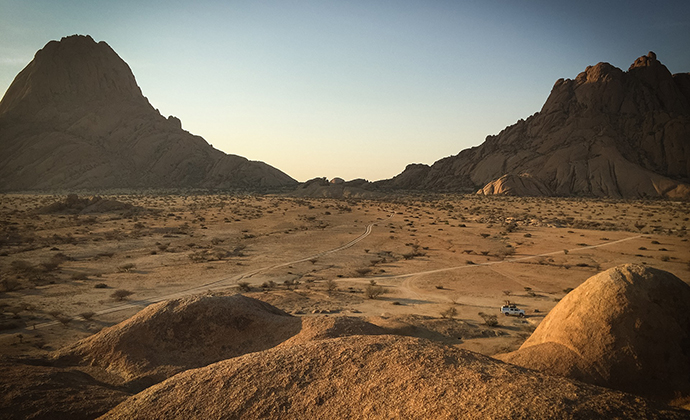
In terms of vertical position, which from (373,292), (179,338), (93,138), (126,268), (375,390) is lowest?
(126,268)

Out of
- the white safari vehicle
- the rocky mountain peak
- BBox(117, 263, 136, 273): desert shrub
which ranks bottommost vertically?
BBox(117, 263, 136, 273): desert shrub

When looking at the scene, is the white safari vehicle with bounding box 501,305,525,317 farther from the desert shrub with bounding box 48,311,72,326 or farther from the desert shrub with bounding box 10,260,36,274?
the desert shrub with bounding box 10,260,36,274

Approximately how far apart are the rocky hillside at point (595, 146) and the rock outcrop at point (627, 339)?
73293 mm

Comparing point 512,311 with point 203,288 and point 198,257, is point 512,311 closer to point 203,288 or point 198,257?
point 203,288

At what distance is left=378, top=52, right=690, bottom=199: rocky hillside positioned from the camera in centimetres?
7612

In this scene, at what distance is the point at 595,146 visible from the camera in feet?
272

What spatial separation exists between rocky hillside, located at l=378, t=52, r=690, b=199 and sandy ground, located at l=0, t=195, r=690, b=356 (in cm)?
3531

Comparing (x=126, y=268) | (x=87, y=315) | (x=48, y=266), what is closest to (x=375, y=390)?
(x=87, y=315)

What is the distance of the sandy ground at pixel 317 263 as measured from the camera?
47.2 ft

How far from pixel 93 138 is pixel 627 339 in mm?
132537

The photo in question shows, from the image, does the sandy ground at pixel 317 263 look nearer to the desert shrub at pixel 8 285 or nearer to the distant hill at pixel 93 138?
the desert shrub at pixel 8 285

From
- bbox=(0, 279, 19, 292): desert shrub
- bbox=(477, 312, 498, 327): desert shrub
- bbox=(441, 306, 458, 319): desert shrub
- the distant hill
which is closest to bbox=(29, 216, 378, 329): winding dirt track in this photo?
bbox=(0, 279, 19, 292): desert shrub

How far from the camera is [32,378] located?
5.70 meters

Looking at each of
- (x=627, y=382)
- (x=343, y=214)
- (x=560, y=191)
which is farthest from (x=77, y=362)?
(x=560, y=191)
